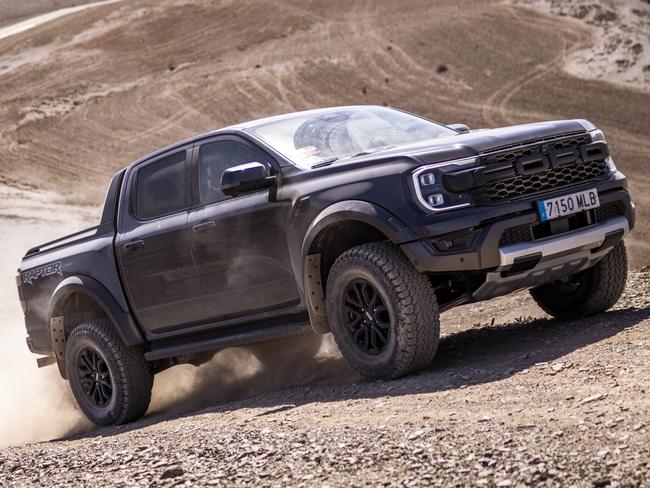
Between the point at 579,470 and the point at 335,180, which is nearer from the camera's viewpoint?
the point at 579,470

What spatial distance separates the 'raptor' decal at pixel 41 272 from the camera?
8.83m

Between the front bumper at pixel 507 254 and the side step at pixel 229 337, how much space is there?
1102 mm

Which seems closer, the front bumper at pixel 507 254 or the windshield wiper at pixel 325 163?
the front bumper at pixel 507 254

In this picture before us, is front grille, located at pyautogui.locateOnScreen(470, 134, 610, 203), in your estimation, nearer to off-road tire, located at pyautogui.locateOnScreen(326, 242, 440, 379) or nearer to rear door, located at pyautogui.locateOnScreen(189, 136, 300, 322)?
off-road tire, located at pyautogui.locateOnScreen(326, 242, 440, 379)

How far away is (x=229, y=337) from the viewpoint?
767 cm

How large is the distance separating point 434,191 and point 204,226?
1.80 m

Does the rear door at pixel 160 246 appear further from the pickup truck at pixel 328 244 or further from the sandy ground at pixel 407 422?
the sandy ground at pixel 407 422

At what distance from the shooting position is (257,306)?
7410 mm

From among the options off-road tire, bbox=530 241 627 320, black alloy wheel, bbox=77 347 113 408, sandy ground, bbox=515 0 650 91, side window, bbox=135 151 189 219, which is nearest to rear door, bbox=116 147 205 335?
side window, bbox=135 151 189 219

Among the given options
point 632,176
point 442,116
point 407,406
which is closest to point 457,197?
point 407,406

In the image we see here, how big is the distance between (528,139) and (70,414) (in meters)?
4.89

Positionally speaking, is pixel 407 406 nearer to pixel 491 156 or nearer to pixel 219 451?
pixel 219 451

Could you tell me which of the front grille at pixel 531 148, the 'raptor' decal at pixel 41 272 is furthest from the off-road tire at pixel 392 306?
the 'raptor' decal at pixel 41 272

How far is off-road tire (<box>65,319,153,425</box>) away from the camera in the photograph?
27.6 feet
